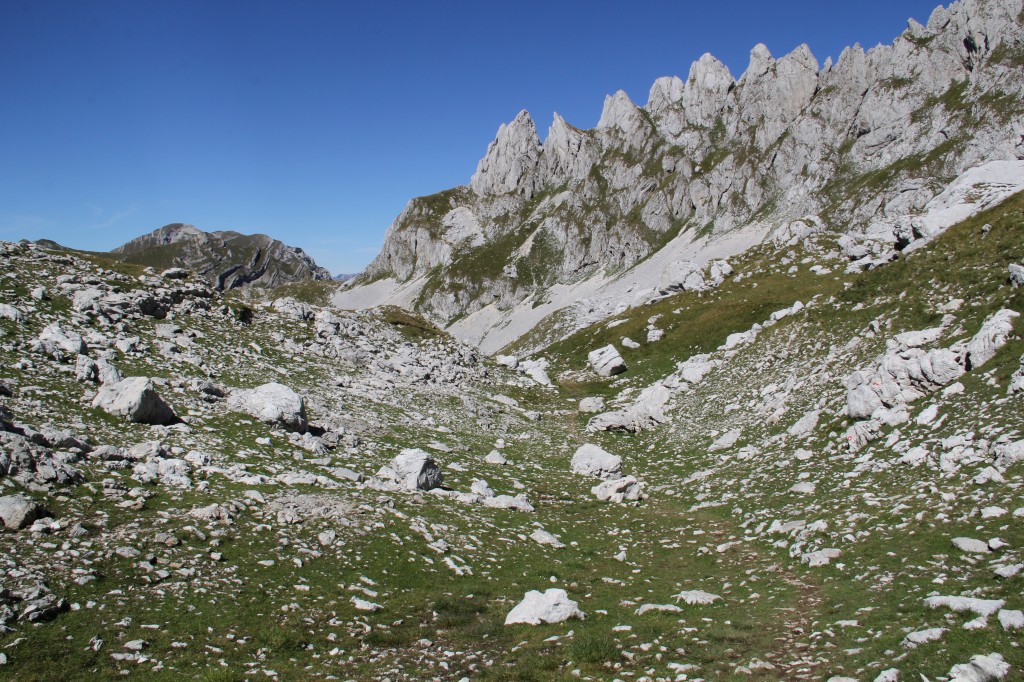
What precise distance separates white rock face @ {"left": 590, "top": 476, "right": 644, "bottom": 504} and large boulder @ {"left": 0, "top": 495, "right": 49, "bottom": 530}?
22728mm

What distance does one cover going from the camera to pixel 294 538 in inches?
674

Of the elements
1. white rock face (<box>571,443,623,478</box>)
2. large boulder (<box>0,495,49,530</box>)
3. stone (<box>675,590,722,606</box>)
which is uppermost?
white rock face (<box>571,443,623,478</box>)

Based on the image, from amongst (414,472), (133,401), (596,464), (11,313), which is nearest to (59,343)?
(11,313)

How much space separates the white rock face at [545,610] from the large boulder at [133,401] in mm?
18725

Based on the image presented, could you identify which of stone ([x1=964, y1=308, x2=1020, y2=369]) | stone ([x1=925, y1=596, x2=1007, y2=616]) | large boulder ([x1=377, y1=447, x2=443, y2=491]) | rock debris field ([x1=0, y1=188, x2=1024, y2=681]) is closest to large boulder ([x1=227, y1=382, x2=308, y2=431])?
rock debris field ([x1=0, y1=188, x2=1024, y2=681])

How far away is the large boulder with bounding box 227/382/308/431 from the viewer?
91.6 ft

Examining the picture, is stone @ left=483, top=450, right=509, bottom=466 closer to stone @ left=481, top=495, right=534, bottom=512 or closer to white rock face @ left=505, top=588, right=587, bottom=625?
stone @ left=481, top=495, right=534, bottom=512

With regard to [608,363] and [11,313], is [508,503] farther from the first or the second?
[608,363]

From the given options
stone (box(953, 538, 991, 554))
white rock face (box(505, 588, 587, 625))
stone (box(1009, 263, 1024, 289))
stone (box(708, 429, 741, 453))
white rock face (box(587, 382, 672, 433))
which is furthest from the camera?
white rock face (box(587, 382, 672, 433))

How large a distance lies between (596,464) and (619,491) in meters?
4.57

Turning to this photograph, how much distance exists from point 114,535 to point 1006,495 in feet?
82.8

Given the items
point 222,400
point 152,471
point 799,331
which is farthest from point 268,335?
point 799,331

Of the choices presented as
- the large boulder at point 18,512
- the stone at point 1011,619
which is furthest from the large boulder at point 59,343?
the stone at point 1011,619

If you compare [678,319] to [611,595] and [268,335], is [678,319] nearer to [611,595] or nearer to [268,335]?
[268,335]
